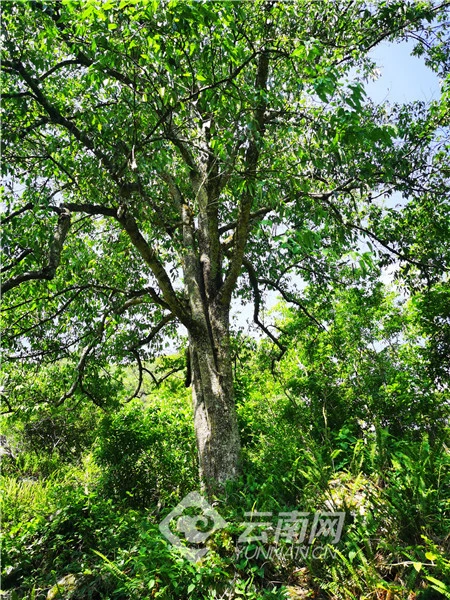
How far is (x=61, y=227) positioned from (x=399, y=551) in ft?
13.0

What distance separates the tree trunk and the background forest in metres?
0.03

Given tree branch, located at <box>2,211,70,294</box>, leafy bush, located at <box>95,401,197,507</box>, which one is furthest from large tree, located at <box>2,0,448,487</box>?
leafy bush, located at <box>95,401,197,507</box>

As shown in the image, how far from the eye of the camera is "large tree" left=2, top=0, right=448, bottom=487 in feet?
11.3

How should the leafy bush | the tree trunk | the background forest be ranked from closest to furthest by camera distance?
the background forest
the tree trunk
the leafy bush

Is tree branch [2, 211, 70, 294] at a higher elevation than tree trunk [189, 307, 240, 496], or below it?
higher

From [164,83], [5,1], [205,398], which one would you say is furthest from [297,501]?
[5,1]

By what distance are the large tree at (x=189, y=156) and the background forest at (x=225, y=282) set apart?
4 centimetres

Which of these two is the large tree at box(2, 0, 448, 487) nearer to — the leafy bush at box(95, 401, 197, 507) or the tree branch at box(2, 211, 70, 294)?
the tree branch at box(2, 211, 70, 294)

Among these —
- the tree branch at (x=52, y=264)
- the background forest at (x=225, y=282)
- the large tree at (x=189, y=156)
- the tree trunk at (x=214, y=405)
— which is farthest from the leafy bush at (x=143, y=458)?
the tree branch at (x=52, y=264)

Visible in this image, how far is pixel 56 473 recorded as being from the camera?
10.7 meters

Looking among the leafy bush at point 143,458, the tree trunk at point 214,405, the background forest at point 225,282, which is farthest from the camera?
the leafy bush at point 143,458

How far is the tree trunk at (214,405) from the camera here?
475 cm

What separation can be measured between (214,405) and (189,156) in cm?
363

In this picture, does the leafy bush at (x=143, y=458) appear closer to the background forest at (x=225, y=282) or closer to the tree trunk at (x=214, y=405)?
the background forest at (x=225, y=282)
